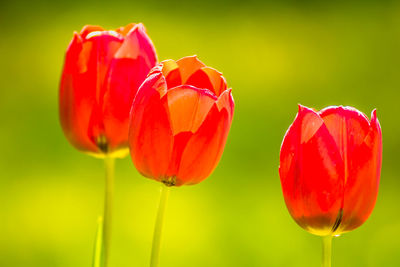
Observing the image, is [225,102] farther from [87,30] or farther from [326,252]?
[87,30]

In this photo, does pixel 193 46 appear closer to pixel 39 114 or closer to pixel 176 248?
pixel 39 114

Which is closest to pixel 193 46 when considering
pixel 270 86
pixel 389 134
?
pixel 270 86

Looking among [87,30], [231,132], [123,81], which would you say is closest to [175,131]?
[123,81]

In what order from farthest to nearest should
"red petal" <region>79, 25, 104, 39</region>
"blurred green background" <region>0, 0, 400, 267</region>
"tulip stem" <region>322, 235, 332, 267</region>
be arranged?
"blurred green background" <region>0, 0, 400, 267</region>
"red petal" <region>79, 25, 104, 39</region>
"tulip stem" <region>322, 235, 332, 267</region>

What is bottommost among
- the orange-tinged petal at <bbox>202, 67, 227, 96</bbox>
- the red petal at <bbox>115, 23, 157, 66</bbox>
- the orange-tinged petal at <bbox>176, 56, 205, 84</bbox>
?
the orange-tinged petal at <bbox>202, 67, 227, 96</bbox>

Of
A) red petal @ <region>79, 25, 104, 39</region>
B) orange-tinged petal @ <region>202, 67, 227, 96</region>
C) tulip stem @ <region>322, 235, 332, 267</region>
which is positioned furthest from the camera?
red petal @ <region>79, 25, 104, 39</region>

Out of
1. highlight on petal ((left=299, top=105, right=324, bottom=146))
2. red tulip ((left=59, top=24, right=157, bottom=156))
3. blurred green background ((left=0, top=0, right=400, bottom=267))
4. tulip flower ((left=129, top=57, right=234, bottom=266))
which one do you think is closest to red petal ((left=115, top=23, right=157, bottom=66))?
red tulip ((left=59, top=24, right=157, bottom=156))

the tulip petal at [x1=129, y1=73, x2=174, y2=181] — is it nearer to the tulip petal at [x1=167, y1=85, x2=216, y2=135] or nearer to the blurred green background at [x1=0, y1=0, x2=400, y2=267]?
the tulip petal at [x1=167, y1=85, x2=216, y2=135]
